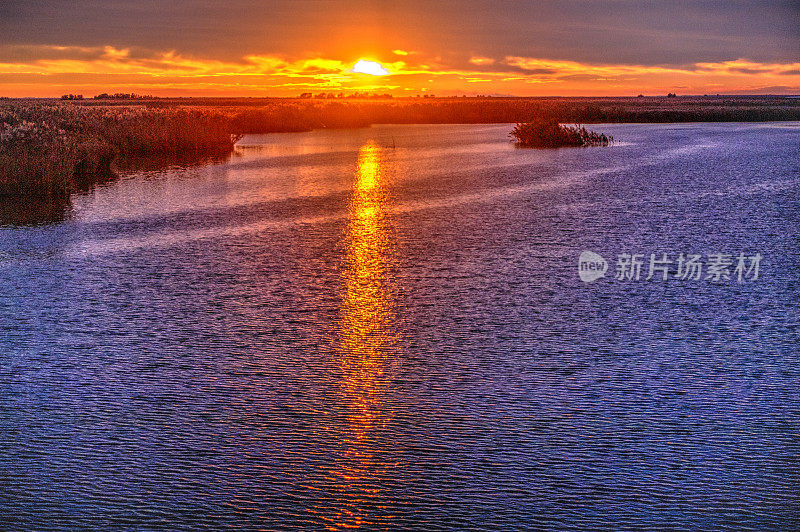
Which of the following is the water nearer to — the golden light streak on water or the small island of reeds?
the golden light streak on water

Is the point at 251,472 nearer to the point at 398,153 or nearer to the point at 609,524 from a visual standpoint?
the point at 609,524

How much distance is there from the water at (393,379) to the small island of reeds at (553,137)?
82.0ft

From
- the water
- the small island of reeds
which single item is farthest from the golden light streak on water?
the small island of reeds

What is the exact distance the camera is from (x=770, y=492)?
487cm

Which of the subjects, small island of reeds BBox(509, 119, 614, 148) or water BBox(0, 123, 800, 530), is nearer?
water BBox(0, 123, 800, 530)

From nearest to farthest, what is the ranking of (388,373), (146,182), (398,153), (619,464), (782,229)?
(619,464)
(388,373)
(782,229)
(146,182)
(398,153)

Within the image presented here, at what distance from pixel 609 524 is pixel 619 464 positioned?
2.52ft

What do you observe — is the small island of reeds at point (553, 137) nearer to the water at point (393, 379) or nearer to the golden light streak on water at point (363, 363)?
the water at point (393, 379)

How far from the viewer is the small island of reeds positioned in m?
40.2

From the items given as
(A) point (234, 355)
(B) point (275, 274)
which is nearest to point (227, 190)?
(B) point (275, 274)

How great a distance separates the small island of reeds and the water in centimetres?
2500

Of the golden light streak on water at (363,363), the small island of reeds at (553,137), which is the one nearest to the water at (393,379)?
the golden light streak on water at (363,363)

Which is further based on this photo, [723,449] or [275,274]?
[275,274]

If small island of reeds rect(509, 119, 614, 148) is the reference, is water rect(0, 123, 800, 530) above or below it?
below
